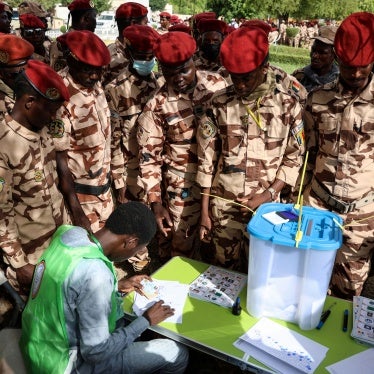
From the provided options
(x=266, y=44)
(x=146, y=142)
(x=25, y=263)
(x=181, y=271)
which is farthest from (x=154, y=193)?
(x=266, y=44)

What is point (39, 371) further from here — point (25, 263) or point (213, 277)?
point (213, 277)

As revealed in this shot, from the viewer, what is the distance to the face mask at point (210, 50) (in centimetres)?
421

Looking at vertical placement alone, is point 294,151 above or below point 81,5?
below

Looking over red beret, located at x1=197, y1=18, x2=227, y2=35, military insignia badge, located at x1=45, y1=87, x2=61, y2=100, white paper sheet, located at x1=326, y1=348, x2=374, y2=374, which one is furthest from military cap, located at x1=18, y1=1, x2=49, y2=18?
white paper sheet, located at x1=326, y1=348, x2=374, y2=374

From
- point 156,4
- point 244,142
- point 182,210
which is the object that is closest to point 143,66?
point 182,210

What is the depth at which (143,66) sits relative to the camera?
3.39 m

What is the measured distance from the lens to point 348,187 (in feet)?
7.88

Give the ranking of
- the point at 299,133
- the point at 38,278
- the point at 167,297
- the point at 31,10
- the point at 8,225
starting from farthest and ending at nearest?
the point at 31,10, the point at 299,133, the point at 8,225, the point at 167,297, the point at 38,278

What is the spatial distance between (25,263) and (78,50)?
1.38 meters

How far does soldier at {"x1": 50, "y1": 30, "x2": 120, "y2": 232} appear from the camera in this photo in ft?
8.68

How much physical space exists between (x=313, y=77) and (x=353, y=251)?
2.46m

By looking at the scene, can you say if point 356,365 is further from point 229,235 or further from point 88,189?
point 88,189

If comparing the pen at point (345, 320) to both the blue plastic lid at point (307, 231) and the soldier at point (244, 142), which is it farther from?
the soldier at point (244, 142)

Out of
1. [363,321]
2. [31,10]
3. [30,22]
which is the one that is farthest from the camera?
[31,10]
